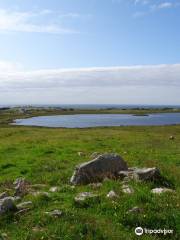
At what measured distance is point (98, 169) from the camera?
1497 cm

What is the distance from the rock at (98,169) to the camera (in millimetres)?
14523

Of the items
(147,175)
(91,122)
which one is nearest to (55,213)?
(147,175)

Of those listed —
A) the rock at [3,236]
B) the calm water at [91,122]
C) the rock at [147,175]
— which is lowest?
the calm water at [91,122]

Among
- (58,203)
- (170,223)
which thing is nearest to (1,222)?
(58,203)

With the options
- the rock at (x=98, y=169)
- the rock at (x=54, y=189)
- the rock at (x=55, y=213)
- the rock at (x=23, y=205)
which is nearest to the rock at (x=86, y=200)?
the rock at (x=55, y=213)

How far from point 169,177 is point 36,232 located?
7.54m

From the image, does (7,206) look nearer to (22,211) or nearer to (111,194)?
(22,211)

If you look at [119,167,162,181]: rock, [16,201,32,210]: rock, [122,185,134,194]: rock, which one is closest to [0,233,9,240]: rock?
[16,201,32,210]: rock

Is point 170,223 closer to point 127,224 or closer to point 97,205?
point 127,224

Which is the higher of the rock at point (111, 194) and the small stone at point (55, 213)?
the rock at point (111, 194)

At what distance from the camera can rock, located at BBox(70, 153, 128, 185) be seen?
1452 centimetres

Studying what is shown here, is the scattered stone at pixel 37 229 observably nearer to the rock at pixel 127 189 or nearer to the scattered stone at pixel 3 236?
the scattered stone at pixel 3 236

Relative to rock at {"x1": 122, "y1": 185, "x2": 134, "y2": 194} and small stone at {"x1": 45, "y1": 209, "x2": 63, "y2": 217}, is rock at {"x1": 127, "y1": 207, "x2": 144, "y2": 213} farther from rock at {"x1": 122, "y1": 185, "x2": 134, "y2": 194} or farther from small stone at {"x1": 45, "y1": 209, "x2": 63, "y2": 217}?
small stone at {"x1": 45, "y1": 209, "x2": 63, "y2": 217}

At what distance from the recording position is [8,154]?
27.2 meters
